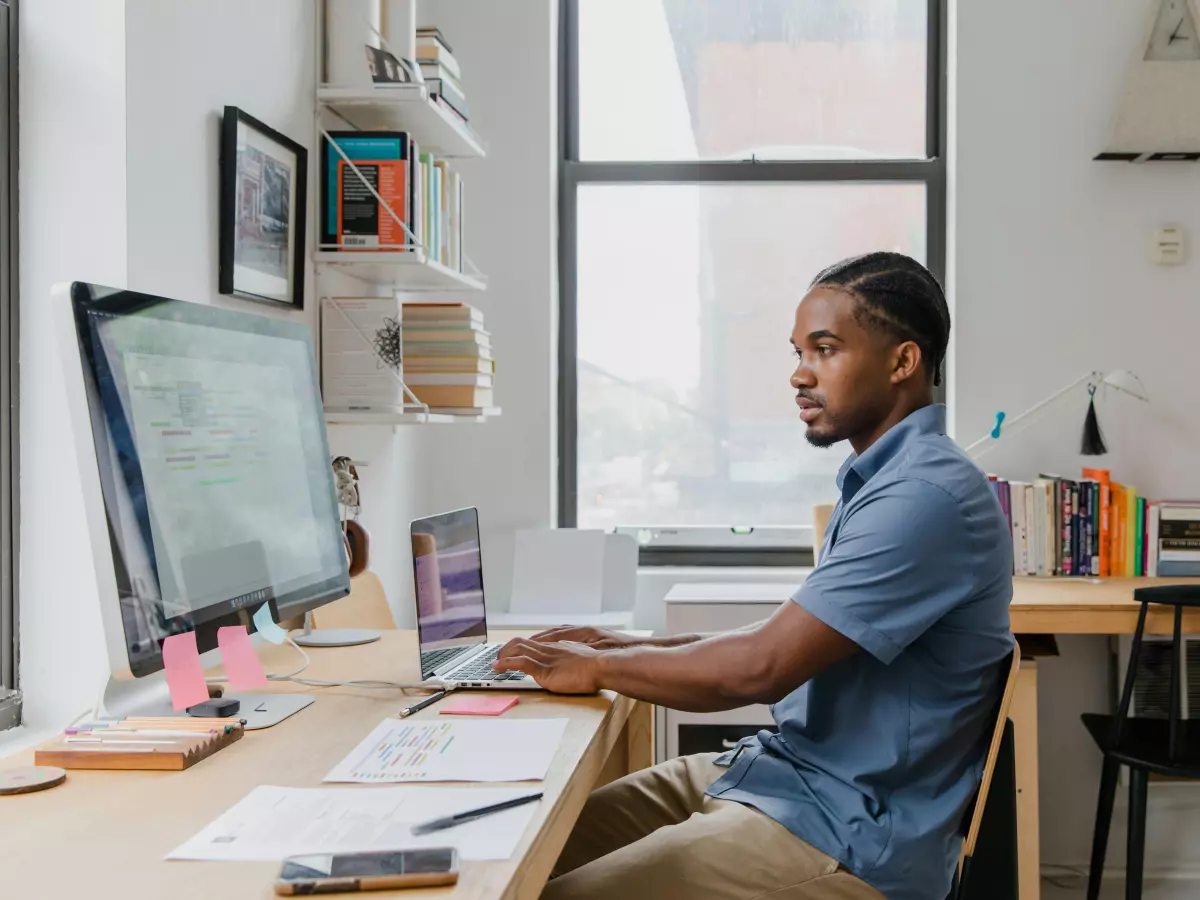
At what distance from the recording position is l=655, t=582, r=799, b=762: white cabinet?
3.00 meters

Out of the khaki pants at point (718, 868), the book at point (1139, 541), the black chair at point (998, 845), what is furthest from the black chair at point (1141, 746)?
the khaki pants at point (718, 868)

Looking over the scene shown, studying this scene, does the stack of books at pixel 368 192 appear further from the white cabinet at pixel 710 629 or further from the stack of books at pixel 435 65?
the white cabinet at pixel 710 629

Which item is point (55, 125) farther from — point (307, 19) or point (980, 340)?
point (980, 340)

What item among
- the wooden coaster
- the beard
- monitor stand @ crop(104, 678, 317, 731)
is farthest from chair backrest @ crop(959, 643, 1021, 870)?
the wooden coaster

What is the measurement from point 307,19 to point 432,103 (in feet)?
1.01

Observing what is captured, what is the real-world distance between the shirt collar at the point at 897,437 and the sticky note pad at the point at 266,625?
2.48 feet

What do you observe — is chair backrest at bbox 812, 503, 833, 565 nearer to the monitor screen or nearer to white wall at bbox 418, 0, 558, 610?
white wall at bbox 418, 0, 558, 610

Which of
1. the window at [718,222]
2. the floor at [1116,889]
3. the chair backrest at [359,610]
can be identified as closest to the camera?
the chair backrest at [359,610]

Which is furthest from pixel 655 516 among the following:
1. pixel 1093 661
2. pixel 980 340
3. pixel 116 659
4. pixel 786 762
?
pixel 116 659

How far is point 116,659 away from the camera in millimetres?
1154

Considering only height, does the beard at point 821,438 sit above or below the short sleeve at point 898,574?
above

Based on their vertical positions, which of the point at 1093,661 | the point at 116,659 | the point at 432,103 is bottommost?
the point at 1093,661

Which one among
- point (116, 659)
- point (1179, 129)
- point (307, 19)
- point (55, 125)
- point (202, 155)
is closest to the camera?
point (116, 659)

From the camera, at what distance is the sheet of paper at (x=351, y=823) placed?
0.99 m
